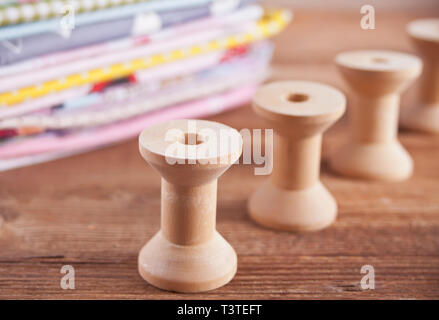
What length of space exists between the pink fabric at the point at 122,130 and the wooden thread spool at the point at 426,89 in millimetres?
184

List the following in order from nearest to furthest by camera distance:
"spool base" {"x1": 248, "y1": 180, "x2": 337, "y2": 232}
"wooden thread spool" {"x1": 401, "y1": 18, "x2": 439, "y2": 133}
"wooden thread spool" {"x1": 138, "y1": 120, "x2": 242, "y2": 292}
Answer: "wooden thread spool" {"x1": 138, "y1": 120, "x2": 242, "y2": 292} → "spool base" {"x1": 248, "y1": 180, "x2": 337, "y2": 232} → "wooden thread spool" {"x1": 401, "y1": 18, "x2": 439, "y2": 133}

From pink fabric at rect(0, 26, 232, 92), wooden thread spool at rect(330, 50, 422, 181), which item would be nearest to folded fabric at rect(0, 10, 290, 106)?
pink fabric at rect(0, 26, 232, 92)

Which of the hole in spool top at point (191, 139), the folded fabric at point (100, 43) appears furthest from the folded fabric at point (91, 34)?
the hole in spool top at point (191, 139)

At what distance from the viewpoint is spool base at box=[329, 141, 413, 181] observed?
61 centimetres

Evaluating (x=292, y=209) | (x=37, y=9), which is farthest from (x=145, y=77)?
(x=292, y=209)

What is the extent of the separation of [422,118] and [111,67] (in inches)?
13.2

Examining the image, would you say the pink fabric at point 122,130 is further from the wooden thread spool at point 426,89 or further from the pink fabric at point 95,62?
the wooden thread spool at point 426,89

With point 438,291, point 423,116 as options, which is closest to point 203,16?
point 423,116

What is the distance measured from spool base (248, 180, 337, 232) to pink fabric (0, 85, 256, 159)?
19 cm

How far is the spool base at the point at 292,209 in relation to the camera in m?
0.52

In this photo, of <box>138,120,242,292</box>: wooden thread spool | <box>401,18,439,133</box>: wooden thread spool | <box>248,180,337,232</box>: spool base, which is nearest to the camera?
<box>138,120,242,292</box>: wooden thread spool

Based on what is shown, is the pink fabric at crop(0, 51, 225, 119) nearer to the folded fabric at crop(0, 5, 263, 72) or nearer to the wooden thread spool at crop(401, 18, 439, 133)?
the folded fabric at crop(0, 5, 263, 72)

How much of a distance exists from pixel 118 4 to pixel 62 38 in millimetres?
69

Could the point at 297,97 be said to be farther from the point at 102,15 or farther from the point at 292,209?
the point at 102,15
